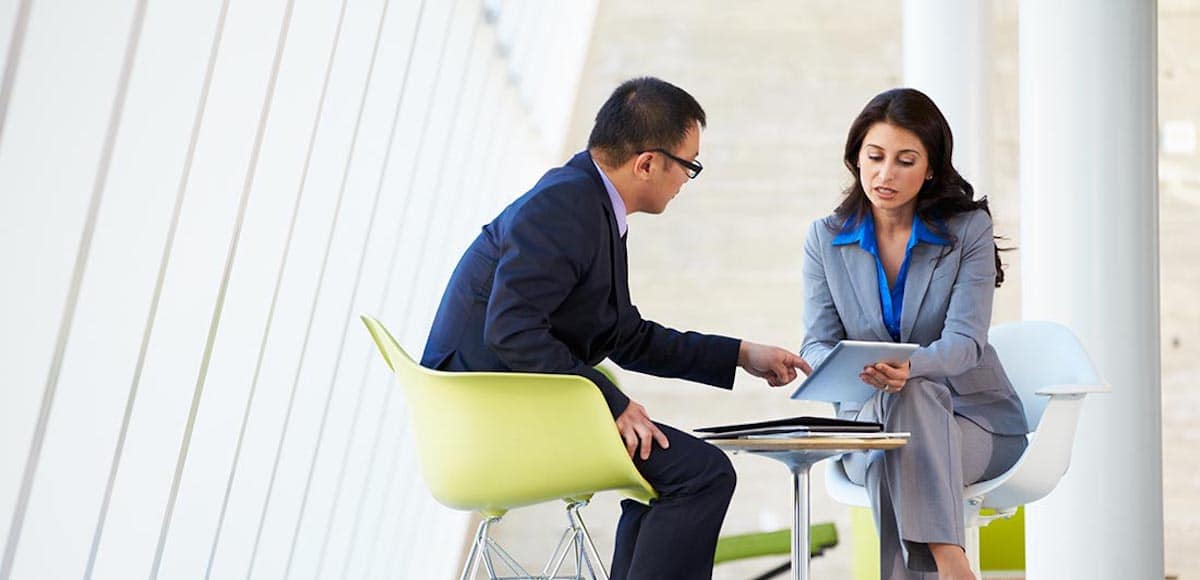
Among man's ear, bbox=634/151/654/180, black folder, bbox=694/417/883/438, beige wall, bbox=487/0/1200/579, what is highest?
beige wall, bbox=487/0/1200/579

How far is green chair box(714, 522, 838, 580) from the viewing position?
20.0 ft

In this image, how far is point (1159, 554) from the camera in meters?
3.92

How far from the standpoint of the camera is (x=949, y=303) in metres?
2.98

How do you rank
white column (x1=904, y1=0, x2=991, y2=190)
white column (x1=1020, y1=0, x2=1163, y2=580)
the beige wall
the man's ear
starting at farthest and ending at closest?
the beige wall < white column (x1=904, y1=0, x2=991, y2=190) < white column (x1=1020, y1=0, x2=1163, y2=580) < the man's ear

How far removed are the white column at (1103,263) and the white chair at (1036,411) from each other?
2.24ft

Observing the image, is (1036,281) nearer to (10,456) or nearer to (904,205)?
(904,205)

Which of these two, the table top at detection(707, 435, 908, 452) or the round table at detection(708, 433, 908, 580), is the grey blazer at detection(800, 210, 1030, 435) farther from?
the table top at detection(707, 435, 908, 452)

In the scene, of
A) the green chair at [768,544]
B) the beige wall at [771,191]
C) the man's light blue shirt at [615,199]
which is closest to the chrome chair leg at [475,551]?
the man's light blue shirt at [615,199]

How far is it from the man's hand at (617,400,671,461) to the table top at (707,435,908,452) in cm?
15

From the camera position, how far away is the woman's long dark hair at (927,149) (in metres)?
3.00

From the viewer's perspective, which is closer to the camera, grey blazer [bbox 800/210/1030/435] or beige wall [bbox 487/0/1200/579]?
grey blazer [bbox 800/210/1030/435]

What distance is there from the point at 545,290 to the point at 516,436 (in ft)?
0.92

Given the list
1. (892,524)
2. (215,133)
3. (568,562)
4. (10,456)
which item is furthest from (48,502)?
(568,562)

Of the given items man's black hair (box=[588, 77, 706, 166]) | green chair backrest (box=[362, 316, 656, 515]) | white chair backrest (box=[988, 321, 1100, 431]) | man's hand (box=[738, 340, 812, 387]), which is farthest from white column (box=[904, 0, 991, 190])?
green chair backrest (box=[362, 316, 656, 515])
